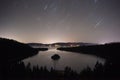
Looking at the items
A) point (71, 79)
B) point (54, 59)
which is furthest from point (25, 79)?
point (54, 59)

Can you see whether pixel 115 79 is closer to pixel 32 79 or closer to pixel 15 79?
pixel 32 79

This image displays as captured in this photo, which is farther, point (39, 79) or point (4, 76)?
point (39, 79)

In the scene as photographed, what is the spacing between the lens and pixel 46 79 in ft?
69.4

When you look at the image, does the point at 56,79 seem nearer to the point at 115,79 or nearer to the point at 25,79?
the point at 25,79

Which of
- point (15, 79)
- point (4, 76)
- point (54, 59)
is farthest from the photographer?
point (54, 59)

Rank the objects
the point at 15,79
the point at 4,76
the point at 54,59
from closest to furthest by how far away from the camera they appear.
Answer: the point at 4,76 < the point at 15,79 < the point at 54,59

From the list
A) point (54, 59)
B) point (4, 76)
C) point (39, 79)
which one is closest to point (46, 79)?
point (39, 79)

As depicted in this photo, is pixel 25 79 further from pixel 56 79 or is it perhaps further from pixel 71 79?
pixel 71 79

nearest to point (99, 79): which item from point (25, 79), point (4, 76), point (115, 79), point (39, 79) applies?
point (115, 79)

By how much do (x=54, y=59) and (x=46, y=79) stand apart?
67628 millimetres

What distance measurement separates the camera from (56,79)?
818 inches

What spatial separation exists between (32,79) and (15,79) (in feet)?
5.77

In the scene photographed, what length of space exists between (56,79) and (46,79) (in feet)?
3.76

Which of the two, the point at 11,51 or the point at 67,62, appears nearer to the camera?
the point at 67,62
